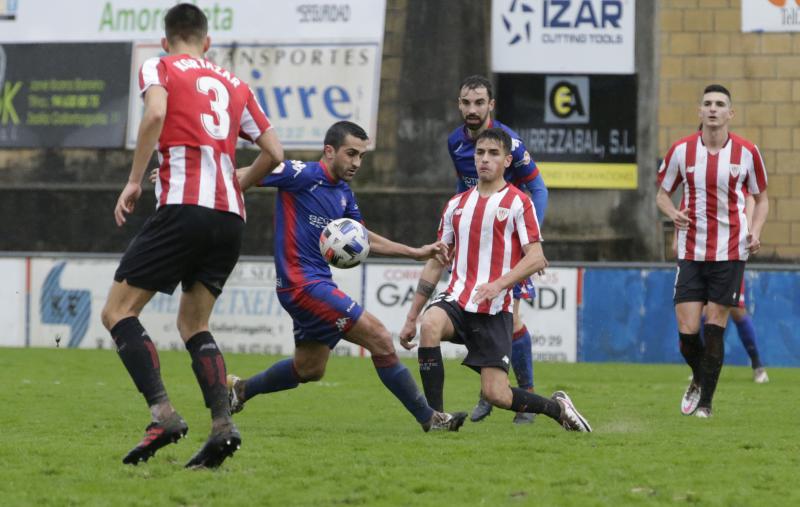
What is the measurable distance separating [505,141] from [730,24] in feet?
53.3

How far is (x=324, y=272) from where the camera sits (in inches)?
324

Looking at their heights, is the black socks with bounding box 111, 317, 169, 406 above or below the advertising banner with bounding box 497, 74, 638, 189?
below

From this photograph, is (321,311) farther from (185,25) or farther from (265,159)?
(185,25)

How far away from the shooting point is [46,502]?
5438 millimetres

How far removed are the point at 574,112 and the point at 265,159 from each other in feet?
51.5

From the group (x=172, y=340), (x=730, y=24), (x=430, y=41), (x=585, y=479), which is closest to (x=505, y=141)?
(x=585, y=479)

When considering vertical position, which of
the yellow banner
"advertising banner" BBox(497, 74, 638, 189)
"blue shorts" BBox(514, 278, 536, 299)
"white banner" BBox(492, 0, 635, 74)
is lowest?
"blue shorts" BBox(514, 278, 536, 299)

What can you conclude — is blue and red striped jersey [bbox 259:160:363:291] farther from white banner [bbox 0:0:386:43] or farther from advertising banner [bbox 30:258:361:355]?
white banner [bbox 0:0:386:43]

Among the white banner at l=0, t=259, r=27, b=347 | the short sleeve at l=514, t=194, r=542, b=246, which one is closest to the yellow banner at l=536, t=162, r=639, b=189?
the white banner at l=0, t=259, r=27, b=347

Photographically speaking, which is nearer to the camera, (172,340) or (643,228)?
(172,340)

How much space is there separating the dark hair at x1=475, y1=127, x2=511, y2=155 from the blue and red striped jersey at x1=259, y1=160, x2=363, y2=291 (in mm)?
799

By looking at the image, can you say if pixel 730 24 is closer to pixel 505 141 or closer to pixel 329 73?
pixel 329 73

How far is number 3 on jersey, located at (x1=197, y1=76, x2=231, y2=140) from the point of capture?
20.8 feet

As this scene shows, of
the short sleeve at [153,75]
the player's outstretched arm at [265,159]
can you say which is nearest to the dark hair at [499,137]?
the player's outstretched arm at [265,159]
